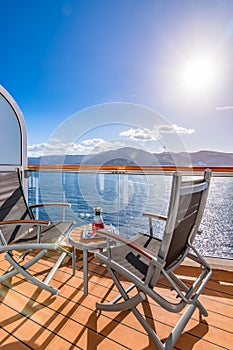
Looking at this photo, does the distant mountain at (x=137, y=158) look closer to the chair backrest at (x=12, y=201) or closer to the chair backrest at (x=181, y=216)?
the chair backrest at (x=12, y=201)

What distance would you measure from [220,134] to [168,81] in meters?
1.61

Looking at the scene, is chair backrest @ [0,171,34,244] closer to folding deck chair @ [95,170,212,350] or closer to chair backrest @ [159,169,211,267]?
folding deck chair @ [95,170,212,350]

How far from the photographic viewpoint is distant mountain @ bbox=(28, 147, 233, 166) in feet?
9.34

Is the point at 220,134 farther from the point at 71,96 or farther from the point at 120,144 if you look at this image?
the point at 71,96

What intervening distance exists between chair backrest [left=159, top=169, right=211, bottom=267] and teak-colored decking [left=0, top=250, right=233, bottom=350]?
46cm

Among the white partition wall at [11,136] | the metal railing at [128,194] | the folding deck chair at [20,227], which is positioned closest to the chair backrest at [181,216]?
the metal railing at [128,194]

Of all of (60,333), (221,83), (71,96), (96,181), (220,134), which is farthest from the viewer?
(71,96)

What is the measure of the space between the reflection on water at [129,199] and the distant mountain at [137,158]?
0.26 metres

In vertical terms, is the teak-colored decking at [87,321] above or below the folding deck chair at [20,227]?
below

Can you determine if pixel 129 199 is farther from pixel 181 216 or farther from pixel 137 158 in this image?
pixel 181 216

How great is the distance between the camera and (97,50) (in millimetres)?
4195

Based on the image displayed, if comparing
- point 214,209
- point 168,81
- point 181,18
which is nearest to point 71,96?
point 168,81

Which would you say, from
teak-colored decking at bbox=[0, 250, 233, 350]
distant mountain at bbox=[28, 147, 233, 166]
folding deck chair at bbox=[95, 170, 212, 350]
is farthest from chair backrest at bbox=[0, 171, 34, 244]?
folding deck chair at bbox=[95, 170, 212, 350]

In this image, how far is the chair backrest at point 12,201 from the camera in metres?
2.25
